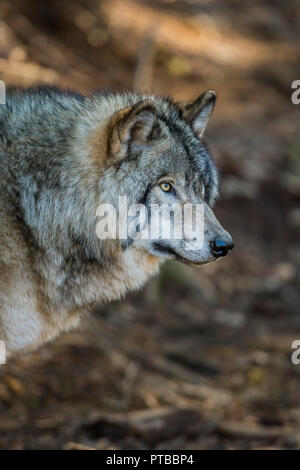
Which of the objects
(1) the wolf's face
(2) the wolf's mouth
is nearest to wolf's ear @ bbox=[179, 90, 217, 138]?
(1) the wolf's face

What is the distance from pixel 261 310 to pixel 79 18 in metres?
7.30

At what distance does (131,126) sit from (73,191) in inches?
24.1

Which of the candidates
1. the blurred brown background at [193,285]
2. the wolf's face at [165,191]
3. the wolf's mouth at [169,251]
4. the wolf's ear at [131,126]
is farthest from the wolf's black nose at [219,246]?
the blurred brown background at [193,285]

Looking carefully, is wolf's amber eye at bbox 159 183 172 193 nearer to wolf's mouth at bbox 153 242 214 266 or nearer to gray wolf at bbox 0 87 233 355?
gray wolf at bbox 0 87 233 355

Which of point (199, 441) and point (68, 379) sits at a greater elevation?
point (68, 379)

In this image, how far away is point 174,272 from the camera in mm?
9195

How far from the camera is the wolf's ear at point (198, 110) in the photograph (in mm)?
4555

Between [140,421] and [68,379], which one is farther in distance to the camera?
[68,379]

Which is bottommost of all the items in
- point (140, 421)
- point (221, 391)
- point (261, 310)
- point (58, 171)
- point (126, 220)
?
point (140, 421)

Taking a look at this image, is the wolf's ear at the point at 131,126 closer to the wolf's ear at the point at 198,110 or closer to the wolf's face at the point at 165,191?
the wolf's face at the point at 165,191

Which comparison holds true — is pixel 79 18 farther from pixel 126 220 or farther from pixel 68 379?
pixel 126 220

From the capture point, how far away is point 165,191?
416 cm

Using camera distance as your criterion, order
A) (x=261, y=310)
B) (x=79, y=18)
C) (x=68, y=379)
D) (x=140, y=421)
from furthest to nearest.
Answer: (x=79, y=18) < (x=261, y=310) < (x=68, y=379) < (x=140, y=421)
